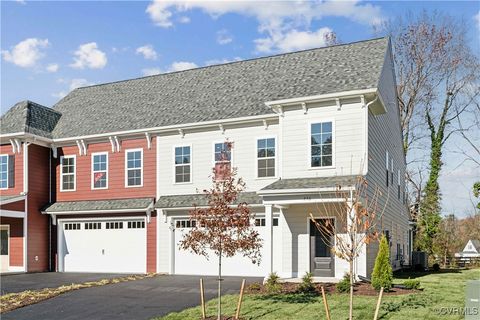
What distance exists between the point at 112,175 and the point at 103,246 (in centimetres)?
335

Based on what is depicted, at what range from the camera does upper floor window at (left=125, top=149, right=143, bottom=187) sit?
23281 millimetres

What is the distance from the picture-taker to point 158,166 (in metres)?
22.8

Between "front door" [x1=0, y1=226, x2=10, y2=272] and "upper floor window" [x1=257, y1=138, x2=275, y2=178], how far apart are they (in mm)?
12769

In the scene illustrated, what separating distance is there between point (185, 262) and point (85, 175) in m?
6.69

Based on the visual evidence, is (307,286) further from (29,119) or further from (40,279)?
(29,119)

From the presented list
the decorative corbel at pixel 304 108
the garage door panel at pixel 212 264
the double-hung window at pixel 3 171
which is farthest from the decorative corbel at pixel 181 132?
the double-hung window at pixel 3 171

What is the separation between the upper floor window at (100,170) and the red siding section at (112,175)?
17cm

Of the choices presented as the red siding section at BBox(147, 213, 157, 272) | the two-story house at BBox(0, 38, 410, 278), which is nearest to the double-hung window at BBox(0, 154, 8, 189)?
the two-story house at BBox(0, 38, 410, 278)

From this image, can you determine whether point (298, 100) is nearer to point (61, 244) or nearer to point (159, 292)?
point (159, 292)

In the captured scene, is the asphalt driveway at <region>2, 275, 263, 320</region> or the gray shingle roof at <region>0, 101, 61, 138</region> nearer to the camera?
the asphalt driveway at <region>2, 275, 263, 320</region>

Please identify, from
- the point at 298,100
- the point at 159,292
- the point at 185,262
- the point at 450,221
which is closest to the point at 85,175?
the point at 185,262

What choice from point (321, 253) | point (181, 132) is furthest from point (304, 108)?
point (181, 132)

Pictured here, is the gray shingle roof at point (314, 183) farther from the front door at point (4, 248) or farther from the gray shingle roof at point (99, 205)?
the front door at point (4, 248)

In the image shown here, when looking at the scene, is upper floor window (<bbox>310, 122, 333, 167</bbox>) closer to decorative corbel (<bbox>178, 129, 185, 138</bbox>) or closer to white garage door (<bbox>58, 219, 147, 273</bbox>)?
decorative corbel (<bbox>178, 129, 185, 138</bbox>)
